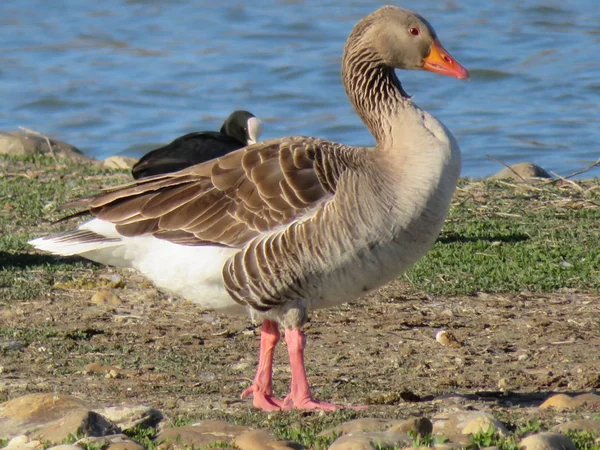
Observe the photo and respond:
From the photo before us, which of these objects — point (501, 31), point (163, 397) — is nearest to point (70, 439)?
point (163, 397)

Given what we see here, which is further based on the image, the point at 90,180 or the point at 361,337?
the point at 90,180

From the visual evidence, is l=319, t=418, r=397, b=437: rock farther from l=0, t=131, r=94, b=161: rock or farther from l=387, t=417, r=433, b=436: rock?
l=0, t=131, r=94, b=161: rock

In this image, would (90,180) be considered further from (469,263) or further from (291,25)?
(291,25)

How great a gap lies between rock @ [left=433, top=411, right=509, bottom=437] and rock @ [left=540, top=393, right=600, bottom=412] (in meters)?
0.62

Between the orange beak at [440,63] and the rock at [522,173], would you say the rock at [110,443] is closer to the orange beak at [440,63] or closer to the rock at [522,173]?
the orange beak at [440,63]

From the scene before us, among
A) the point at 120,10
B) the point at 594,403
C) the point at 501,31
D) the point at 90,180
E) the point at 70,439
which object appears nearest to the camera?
the point at 70,439

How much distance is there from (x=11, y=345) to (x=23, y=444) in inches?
74.5

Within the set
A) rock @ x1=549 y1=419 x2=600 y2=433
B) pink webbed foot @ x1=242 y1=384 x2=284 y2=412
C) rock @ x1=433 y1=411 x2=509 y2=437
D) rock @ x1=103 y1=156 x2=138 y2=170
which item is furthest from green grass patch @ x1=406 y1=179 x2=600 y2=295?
rock @ x1=103 y1=156 x2=138 y2=170

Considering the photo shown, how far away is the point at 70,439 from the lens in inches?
172

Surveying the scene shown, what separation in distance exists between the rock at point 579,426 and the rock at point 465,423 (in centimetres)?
23

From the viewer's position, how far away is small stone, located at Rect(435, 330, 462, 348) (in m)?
6.27

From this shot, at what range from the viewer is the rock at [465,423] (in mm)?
4383

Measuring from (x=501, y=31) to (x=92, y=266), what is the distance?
16.1 meters

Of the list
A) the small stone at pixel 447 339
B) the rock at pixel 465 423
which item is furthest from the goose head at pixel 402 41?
the rock at pixel 465 423
